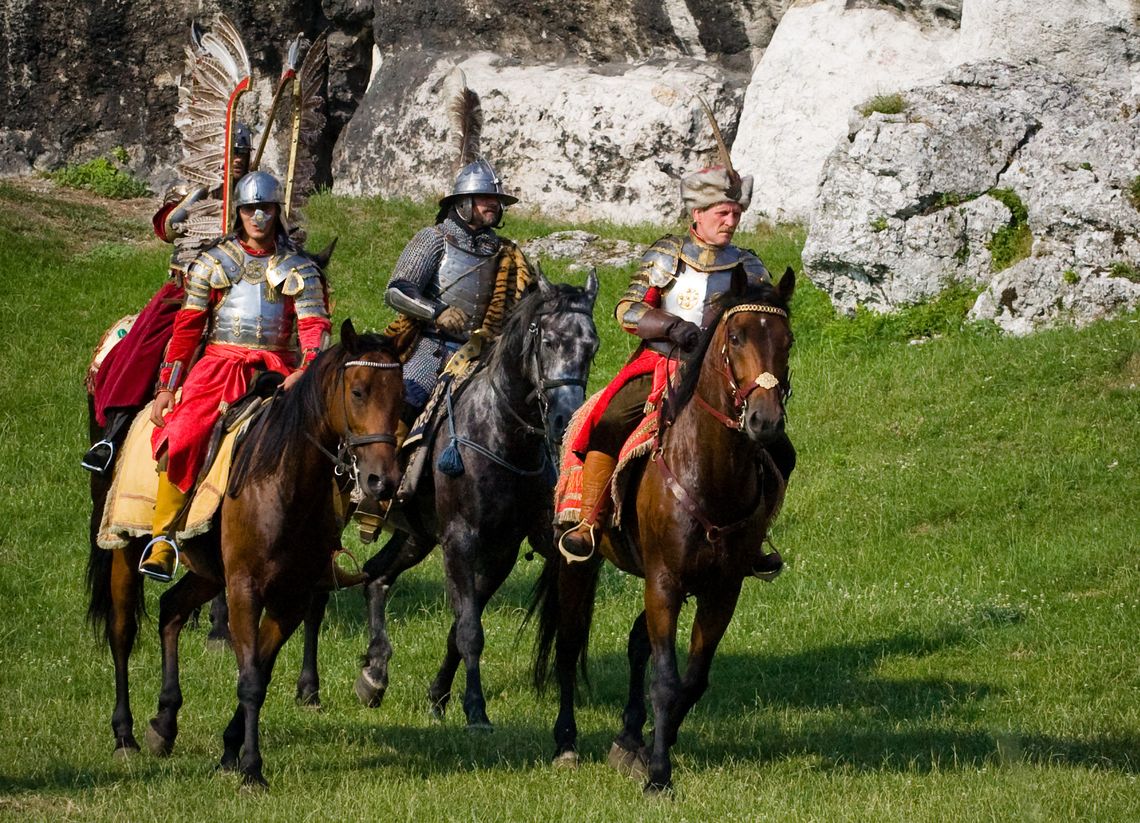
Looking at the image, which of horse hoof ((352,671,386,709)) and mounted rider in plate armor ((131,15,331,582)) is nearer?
mounted rider in plate armor ((131,15,331,582))

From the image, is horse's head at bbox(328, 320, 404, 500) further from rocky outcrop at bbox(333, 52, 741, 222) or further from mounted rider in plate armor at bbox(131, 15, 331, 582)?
rocky outcrop at bbox(333, 52, 741, 222)

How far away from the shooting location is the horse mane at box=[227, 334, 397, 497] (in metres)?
8.03

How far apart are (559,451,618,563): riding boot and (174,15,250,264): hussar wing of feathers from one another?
3.71m

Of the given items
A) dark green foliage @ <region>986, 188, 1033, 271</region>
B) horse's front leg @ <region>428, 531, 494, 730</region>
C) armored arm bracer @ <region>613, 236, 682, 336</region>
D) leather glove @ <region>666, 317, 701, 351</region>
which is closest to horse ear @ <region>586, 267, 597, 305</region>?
armored arm bracer @ <region>613, 236, 682, 336</region>

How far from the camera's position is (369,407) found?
25.4ft

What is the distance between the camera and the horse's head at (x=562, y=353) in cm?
911

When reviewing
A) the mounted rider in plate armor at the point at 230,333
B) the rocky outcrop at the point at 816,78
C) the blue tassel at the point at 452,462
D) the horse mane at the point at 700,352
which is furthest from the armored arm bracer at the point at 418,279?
the rocky outcrop at the point at 816,78

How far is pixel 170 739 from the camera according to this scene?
910 cm

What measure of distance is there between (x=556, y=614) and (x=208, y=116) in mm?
4188

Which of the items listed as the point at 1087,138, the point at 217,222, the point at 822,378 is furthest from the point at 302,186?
the point at 1087,138

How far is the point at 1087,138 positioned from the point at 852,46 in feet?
19.5

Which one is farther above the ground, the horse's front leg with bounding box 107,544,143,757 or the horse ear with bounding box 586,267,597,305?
the horse ear with bounding box 586,267,597,305

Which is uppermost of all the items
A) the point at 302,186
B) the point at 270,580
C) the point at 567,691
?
the point at 302,186

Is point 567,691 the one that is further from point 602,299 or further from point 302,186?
point 602,299
